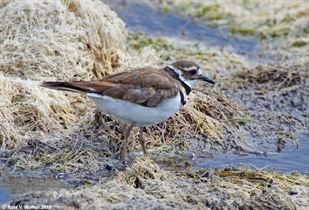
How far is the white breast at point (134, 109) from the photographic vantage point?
23.2 feet

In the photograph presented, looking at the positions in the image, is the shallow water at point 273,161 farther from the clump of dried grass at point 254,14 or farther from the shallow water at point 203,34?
the clump of dried grass at point 254,14

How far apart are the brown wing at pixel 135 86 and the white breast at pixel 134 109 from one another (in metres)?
0.06

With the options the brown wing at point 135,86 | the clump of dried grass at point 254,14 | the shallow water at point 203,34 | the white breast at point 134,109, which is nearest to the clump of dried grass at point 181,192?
the white breast at point 134,109

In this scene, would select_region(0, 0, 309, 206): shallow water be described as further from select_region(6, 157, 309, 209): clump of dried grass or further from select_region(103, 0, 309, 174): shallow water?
select_region(6, 157, 309, 209): clump of dried grass

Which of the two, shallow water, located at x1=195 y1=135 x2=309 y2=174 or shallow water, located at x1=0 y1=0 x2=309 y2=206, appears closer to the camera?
shallow water, located at x1=0 y1=0 x2=309 y2=206

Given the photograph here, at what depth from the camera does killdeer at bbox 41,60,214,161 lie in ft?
23.0

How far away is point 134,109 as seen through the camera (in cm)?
712

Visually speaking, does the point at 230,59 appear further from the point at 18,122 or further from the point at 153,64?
the point at 18,122

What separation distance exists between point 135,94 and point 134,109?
0.21 metres

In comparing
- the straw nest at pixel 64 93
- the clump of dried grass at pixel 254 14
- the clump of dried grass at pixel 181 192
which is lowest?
the clump of dried grass at pixel 181 192

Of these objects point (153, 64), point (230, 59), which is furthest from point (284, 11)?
point (153, 64)

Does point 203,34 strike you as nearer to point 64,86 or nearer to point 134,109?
point 134,109

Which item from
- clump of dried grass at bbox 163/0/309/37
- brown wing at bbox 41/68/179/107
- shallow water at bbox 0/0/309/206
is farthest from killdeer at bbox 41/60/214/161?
clump of dried grass at bbox 163/0/309/37

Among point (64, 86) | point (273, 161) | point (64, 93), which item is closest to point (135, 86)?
point (64, 86)
